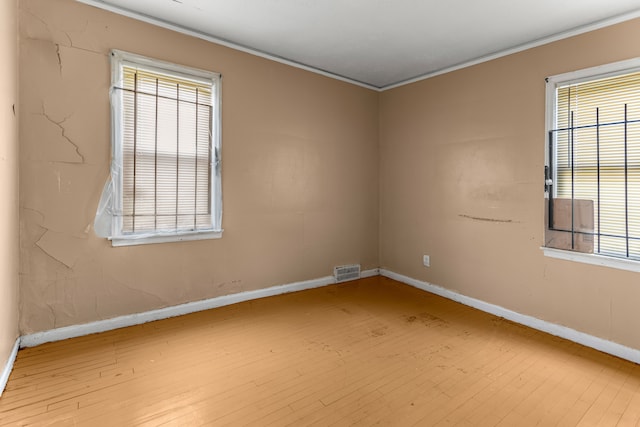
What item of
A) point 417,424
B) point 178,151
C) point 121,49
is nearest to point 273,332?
point 417,424

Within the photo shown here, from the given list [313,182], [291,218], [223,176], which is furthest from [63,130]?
[313,182]

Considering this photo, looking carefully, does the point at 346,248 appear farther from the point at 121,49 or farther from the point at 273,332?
the point at 121,49

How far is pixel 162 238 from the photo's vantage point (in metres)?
3.01

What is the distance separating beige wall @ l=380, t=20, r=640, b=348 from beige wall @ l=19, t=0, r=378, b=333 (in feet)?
1.87

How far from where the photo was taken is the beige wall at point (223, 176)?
2494mm

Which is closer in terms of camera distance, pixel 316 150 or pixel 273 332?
pixel 273 332

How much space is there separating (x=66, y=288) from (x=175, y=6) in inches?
96.6

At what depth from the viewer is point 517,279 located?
3211mm

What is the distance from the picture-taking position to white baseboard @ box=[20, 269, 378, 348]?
2543 mm

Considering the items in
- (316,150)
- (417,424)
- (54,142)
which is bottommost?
(417,424)

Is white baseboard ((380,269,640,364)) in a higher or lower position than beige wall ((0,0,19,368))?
lower

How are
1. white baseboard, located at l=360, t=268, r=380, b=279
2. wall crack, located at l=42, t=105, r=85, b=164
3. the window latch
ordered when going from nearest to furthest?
wall crack, located at l=42, t=105, r=85, b=164
the window latch
white baseboard, located at l=360, t=268, r=380, b=279

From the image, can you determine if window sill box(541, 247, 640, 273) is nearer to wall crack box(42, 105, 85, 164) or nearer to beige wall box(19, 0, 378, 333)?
beige wall box(19, 0, 378, 333)

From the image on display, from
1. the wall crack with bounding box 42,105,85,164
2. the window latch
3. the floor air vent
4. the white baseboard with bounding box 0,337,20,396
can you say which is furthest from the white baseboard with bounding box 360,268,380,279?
the white baseboard with bounding box 0,337,20,396
